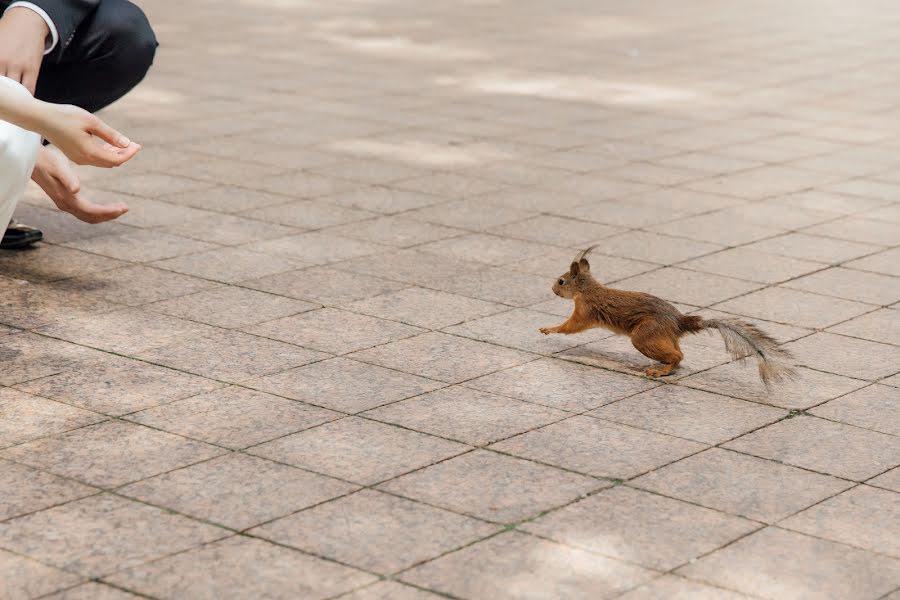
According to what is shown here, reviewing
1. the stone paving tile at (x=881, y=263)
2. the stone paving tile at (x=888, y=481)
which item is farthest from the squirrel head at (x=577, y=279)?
the stone paving tile at (x=881, y=263)

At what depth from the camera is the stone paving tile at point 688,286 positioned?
19.6ft

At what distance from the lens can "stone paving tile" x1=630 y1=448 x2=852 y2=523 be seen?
13.0 feet

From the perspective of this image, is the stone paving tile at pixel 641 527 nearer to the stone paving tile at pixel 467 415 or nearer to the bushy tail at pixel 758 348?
the stone paving tile at pixel 467 415

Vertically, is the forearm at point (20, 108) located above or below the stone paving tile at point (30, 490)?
above

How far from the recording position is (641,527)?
380 centimetres

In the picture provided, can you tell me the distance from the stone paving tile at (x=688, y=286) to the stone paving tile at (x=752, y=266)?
9 cm

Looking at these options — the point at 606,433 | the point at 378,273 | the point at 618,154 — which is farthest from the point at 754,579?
the point at 618,154

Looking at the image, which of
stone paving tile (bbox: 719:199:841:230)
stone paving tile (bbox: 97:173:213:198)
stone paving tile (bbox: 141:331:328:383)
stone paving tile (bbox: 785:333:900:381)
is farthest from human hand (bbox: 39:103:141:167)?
stone paving tile (bbox: 719:199:841:230)

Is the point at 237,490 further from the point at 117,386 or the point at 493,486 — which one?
the point at 117,386

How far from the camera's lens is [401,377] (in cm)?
494

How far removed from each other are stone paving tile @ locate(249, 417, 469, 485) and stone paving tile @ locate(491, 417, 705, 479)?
0.78ft

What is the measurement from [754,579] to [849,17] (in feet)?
46.9

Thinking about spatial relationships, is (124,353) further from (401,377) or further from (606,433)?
(606,433)

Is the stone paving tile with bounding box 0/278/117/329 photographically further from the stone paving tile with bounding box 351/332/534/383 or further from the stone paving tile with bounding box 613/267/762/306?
the stone paving tile with bounding box 613/267/762/306
